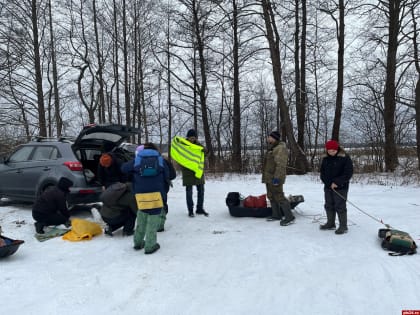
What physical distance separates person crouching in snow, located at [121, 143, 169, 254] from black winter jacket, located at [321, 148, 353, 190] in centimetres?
283

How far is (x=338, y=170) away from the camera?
555 centimetres

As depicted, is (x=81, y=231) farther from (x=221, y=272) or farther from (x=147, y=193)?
(x=221, y=272)

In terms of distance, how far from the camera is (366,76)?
18609mm

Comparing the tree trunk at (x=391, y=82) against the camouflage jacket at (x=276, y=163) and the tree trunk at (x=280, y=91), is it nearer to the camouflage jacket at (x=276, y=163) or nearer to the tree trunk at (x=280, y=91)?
the tree trunk at (x=280, y=91)

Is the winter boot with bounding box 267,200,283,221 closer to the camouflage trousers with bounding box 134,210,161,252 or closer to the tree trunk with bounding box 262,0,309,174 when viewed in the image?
the camouflage trousers with bounding box 134,210,161,252

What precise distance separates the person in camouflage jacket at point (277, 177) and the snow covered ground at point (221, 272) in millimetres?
361

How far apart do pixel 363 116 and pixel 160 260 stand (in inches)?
992

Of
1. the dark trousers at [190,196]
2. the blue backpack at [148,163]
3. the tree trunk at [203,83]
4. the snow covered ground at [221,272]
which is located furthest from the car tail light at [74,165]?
the tree trunk at [203,83]

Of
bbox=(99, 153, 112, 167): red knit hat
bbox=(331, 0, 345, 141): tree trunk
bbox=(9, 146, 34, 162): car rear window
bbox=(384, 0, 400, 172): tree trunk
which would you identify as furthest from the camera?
bbox=(331, 0, 345, 141): tree trunk

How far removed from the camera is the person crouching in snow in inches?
189

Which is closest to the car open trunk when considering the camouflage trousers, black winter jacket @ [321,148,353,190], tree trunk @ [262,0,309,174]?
the camouflage trousers

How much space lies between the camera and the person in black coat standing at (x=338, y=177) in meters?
5.48

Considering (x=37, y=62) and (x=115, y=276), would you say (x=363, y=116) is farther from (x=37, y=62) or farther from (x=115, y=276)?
(x=115, y=276)

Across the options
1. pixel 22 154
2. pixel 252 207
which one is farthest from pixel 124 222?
pixel 22 154
